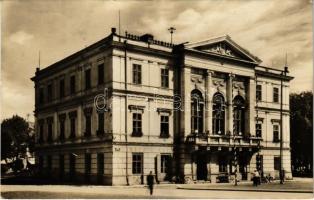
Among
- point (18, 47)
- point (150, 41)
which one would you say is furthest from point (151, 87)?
point (18, 47)

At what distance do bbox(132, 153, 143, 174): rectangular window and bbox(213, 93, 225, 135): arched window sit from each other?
7.11 m

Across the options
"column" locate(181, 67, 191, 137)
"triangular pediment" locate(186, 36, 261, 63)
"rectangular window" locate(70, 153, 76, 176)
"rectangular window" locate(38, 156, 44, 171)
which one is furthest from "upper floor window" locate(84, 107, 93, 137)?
"rectangular window" locate(38, 156, 44, 171)

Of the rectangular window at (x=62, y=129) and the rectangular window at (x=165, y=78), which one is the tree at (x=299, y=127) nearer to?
the rectangular window at (x=165, y=78)

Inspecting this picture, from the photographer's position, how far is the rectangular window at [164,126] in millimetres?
36906

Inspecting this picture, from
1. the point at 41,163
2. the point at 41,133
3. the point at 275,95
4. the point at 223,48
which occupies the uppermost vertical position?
the point at 223,48

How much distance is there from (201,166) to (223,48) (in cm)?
956

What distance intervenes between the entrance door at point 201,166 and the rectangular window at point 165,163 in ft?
8.53

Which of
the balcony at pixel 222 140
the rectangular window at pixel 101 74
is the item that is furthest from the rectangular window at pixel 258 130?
the rectangular window at pixel 101 74

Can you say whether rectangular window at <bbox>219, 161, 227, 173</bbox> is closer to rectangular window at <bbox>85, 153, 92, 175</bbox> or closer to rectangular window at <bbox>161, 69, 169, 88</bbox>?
rectangular window at <bbox>161, 69, 169, 88</bbox>

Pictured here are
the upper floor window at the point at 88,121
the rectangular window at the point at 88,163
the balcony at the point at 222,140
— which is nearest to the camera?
the upper floor window at the point at 88,121

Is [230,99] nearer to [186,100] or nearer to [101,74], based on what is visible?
[186,100]

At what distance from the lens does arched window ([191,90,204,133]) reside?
1506 inches

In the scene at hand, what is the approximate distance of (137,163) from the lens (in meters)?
35.6

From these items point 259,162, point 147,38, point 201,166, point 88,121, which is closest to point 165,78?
point 147,38
